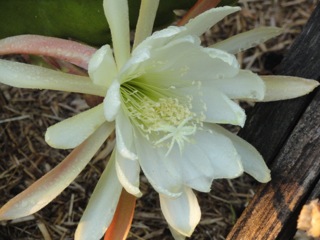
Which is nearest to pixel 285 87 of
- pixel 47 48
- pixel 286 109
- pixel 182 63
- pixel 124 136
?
pixel 286 109

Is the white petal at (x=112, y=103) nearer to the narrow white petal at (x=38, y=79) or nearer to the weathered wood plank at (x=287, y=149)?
the narrow white petal at (x=38, y=79)

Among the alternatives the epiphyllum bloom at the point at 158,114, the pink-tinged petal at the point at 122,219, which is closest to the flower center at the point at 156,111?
the epiphyllum bloom at the point at 158,114

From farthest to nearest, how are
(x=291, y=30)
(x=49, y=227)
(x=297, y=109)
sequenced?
(x=291, y=30) < (x=49, y=227) < (x=297, y=109)

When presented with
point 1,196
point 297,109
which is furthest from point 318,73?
point 1,196

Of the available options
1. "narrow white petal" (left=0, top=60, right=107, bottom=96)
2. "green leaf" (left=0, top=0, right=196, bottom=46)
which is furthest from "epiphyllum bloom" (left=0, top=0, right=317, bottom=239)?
"green leaf" (left=0, top=0, right=196, bottom=46)

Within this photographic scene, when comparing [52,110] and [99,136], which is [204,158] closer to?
[99,136]
